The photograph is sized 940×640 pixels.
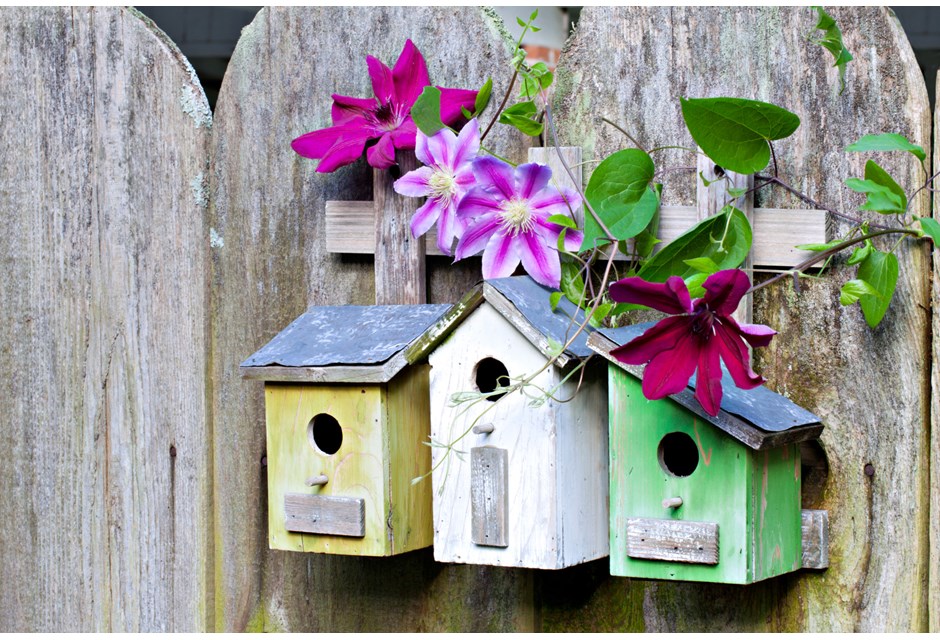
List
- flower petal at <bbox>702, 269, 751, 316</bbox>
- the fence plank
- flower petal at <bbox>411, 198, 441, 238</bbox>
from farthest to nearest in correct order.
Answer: the fence plank
flower petal at <bbox>411, 198, 441, 238</bbox>
flower petal at <bbox>702, 269, 751, 316</bbox>

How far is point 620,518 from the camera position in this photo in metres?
1.50

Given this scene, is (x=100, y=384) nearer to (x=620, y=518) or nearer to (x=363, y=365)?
(x=363, y=365)

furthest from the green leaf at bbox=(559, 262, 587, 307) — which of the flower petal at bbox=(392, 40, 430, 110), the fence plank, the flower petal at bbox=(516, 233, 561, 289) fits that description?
the fence plank

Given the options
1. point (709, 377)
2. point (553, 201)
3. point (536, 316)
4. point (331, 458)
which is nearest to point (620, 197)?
point (553, 201)

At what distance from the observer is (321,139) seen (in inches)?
67.9

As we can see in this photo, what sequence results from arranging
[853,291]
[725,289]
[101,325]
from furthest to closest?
[101,325], [853,291], [725,289]

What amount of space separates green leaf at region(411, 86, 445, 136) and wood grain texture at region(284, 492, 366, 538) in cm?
49

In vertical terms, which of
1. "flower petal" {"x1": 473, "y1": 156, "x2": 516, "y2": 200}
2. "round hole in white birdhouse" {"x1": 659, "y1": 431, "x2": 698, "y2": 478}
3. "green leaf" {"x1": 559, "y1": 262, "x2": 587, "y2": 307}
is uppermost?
"flower petal" {"x1": 473, "y1": 156, "x2": 516, "y2": 200}

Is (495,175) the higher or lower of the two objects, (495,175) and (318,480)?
the higher

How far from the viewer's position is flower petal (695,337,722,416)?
136cm

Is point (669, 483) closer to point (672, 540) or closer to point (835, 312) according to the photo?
point (672, 540)

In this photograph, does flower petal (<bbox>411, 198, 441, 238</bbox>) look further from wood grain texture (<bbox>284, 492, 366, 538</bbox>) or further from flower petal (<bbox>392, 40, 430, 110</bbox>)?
wood grain texture (<bbox>284, 492, 366, 538</bbox>)

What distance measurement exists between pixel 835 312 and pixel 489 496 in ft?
1.63

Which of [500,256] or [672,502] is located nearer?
[672,502]
